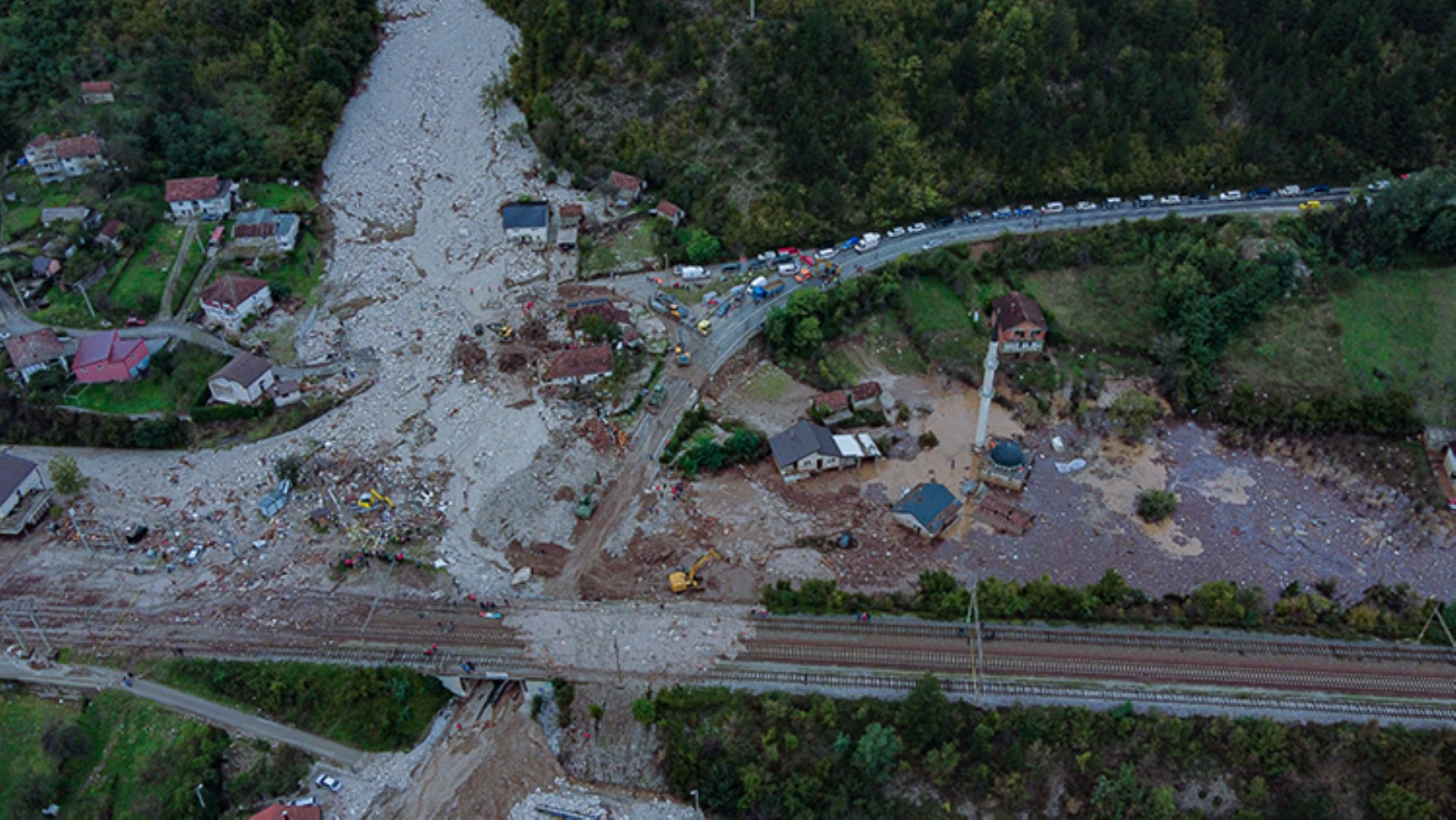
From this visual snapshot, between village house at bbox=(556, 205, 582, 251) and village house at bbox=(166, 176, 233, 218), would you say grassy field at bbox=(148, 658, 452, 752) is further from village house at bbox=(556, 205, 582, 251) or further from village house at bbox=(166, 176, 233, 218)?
village house at bbox=(166, 176, 233, 218)

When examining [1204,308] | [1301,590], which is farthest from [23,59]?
[1301,590]

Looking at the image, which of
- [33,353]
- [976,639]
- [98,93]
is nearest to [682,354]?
[976,639]

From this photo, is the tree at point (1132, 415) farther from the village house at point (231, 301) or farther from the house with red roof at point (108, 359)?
the house with red roof at point (108, 359)

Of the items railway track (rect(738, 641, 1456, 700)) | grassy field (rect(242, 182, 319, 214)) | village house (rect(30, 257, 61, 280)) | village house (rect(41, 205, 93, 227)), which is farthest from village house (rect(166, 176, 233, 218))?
railway track (rect(738, 641, 1456, 700))

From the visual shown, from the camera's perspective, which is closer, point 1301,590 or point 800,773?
point 800,773

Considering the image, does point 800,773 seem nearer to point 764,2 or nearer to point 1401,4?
point 764,2

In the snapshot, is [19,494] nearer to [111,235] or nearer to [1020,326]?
[111,235]
